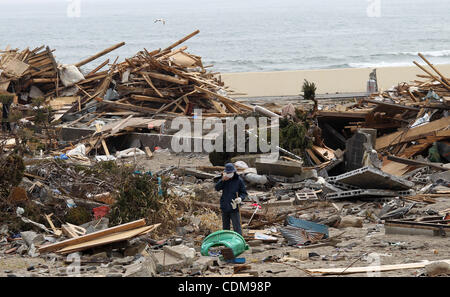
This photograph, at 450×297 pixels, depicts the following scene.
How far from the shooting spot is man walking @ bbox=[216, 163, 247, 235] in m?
9.84

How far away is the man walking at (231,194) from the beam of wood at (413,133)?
719 cm

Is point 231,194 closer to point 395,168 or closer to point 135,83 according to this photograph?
point 395,168

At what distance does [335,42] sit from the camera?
7494 centimetres

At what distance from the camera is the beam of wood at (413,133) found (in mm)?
15727

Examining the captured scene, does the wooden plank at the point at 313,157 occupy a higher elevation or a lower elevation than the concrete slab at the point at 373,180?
lower

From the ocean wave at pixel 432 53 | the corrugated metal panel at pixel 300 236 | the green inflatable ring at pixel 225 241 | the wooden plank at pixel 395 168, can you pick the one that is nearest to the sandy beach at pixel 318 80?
the wooden plank at pixel 395 168

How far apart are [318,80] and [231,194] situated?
27.1 meters

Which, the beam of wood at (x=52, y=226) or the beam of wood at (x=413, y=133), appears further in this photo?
the beam of wood at (x=413, y=133)

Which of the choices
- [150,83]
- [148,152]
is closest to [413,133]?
[148,152]

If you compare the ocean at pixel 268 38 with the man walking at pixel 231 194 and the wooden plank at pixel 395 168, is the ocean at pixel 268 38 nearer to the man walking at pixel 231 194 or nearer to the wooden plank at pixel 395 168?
the wooden plank at pixel 395 168

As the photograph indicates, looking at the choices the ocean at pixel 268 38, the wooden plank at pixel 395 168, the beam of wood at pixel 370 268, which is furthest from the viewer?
the ocean at pixel 268 38

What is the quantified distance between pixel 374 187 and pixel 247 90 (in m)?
21.6
